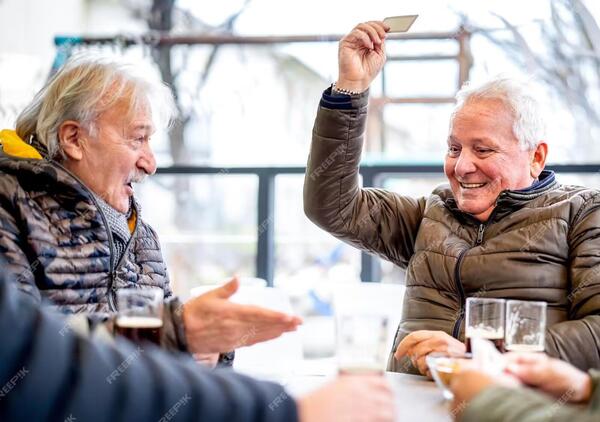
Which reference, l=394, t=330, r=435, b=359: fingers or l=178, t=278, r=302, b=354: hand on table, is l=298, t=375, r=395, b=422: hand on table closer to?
l=178, t=278, r=302, b=354: hand on table

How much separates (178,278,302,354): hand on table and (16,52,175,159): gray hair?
80 centimetres

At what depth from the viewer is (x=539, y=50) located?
13.3 ft

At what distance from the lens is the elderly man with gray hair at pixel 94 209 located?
1.54m

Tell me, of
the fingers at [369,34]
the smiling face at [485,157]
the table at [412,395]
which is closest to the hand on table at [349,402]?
the table at [412,395]

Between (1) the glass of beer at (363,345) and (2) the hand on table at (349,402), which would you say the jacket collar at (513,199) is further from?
(2) the hand on table at (349,402)

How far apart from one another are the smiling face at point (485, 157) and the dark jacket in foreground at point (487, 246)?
0.19 feet

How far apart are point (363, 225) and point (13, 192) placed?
1.12 m

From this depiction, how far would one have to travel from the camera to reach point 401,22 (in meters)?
2.30

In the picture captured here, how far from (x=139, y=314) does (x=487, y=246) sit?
113 cm

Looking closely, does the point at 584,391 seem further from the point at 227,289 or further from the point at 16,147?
the point at 16,147

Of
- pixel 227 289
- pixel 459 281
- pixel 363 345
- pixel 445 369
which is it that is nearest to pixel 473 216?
pixel 459 281

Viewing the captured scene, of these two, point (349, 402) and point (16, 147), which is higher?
point (16, 147)

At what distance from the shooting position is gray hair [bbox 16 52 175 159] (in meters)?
2.14

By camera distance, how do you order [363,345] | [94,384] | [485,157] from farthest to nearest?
1. [485,157]
2. [363,345]
3. [94,384]
